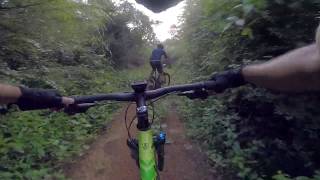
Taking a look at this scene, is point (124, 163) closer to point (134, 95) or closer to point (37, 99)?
point (134, 95)

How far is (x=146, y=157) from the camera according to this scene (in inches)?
107

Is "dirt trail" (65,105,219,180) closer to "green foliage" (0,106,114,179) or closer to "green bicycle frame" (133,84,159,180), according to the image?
"green foliage" (0,106,114,179)

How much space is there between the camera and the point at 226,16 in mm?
4496

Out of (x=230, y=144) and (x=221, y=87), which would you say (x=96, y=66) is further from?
(x=221, y=87)

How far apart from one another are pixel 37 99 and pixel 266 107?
325cm

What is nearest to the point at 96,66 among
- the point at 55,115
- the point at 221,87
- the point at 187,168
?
the point at 55,115

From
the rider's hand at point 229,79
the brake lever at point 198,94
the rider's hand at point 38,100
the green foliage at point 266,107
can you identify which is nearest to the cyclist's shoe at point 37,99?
the rider's hand at point 38,100

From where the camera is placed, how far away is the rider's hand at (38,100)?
7.47ft

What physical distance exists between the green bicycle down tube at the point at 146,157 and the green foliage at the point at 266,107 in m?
1.69

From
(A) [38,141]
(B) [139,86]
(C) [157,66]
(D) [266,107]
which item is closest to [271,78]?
(B) [139,86]

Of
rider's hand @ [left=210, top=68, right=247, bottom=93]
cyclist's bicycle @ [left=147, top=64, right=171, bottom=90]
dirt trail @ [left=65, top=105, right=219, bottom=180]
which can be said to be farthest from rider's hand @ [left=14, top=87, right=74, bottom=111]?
cyclist's bicycle @ [left=147, top=64, right=171, bottom=90]

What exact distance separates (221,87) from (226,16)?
2.21 metres

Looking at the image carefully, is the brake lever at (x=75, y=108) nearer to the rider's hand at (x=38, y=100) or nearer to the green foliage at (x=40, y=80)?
the rider's hand at (x=38, y=100)

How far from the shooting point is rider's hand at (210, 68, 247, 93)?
2.30m
